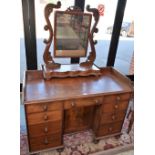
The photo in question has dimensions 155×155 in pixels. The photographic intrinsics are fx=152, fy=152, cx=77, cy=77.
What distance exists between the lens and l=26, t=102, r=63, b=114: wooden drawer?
4.06ft

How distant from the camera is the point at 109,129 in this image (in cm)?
171

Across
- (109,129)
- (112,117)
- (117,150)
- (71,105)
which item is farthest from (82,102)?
(117,150)

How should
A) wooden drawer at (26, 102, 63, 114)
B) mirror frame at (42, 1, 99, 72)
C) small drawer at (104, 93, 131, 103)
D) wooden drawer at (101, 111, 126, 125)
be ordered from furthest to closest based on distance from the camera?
wooden drawer at (101, 111, 126, 125), small drawer at (104, 93, 131, 103), mirror frame at (42, 1, 99, 72), wooden drawer at (26, 102, 63, 114)

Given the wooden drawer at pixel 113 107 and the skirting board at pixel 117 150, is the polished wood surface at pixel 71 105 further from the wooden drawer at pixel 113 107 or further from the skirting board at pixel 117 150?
the skirting board at pixel 117 150

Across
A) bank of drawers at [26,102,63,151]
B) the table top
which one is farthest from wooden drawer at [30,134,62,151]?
the table top

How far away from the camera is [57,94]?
4.33 feet

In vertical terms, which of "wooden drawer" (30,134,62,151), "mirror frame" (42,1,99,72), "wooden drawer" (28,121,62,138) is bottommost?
"wooden drawer" (30,134,62,151)

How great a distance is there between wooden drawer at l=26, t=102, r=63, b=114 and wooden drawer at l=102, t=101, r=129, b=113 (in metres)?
0.47

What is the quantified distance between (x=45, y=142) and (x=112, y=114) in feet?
2.41

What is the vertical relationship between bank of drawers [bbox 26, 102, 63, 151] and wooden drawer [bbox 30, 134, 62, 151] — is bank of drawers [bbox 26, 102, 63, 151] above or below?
above

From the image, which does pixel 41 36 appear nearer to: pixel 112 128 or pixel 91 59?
pixel 91 59

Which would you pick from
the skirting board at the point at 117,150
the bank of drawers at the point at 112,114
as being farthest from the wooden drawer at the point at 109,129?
the skirting board at the point at 117,150

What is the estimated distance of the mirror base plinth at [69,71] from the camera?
1500mm

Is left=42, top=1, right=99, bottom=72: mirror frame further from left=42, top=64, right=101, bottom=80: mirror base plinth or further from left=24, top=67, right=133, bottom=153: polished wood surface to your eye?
left=24, top=67, right=133, bottom=153: polished wood surface
